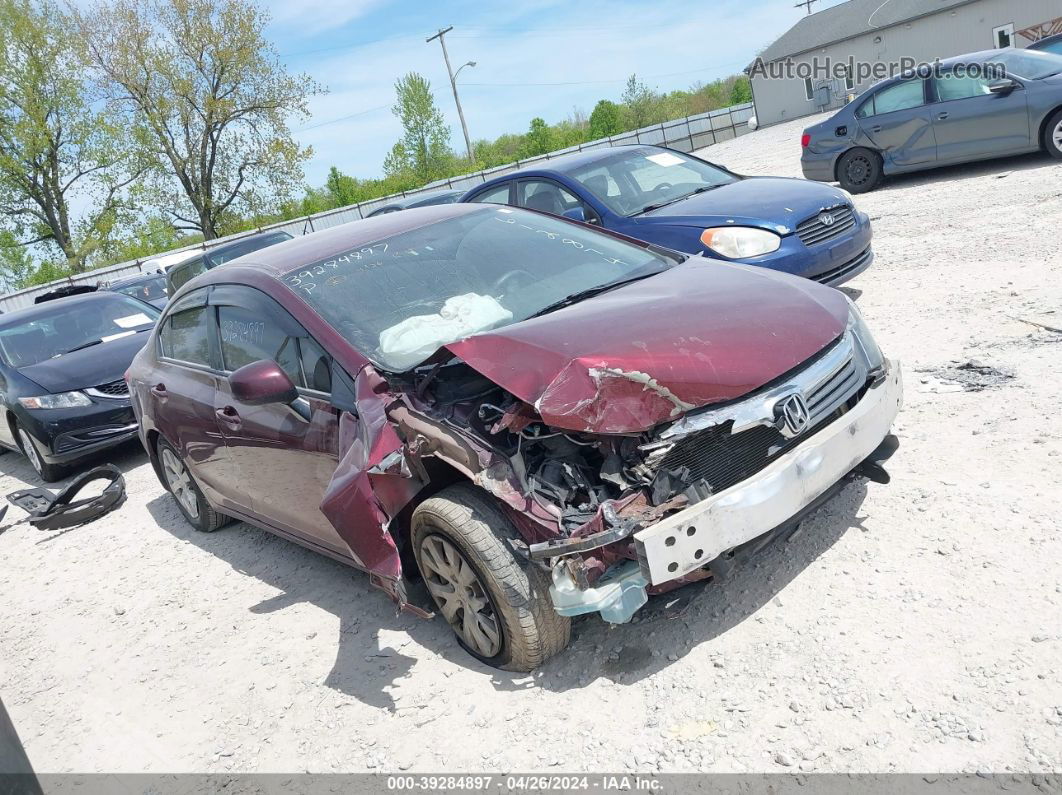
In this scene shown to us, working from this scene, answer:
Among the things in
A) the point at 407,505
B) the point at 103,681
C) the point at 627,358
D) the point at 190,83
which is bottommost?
the point at 103,681

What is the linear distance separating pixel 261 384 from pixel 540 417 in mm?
1295

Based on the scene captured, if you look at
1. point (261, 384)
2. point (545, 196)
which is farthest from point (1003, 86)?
point (261, 384)

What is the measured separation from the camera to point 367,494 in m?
3.31

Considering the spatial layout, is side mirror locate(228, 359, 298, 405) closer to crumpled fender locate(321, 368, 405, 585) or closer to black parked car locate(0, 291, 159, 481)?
crumpled fender locate(321, 368, 405, 585)

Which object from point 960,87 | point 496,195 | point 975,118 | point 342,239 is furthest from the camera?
point 960,87

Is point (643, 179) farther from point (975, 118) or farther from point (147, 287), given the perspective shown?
point (147, 287)

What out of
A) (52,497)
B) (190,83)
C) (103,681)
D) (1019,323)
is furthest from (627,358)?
(190,83)

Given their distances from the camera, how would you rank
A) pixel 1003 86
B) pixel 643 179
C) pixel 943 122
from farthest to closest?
1. pixel 943 122
2. pixel 1003 86
3. pixel 643 179

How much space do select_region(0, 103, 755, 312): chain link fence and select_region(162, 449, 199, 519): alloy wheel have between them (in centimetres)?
2081

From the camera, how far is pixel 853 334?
11.8 ft

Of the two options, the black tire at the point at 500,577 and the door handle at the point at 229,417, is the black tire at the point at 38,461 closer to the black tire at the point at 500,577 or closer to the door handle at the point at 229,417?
the door handle at the point at 229,417

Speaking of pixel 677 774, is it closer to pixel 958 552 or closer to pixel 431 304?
pixel 958 552

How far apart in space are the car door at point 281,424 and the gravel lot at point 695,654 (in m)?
0.54

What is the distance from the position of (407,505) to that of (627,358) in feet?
3.60
